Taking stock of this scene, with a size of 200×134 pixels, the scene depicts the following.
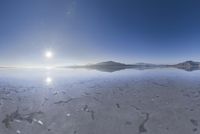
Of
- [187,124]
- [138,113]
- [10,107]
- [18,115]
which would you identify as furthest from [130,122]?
[10,107]

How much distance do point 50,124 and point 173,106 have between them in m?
4.47

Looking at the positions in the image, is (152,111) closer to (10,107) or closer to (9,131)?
(9,131)

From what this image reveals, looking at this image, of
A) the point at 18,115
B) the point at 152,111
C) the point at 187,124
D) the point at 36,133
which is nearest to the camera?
the point at 36,133

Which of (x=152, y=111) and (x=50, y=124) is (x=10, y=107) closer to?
(x=50, y=124)

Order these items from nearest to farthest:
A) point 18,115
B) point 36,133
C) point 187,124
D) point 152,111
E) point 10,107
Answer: point 36,133, point 187,124, point 18,115, point 152,111, point 10,107

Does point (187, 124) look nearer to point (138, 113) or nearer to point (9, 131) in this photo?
point (138, 113)

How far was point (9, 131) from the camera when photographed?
3.66 m

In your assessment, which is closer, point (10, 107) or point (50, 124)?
point (50, 124)

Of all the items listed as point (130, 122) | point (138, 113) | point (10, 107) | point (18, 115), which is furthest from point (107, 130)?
point (10, 107)

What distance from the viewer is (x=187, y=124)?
3939 millimetres

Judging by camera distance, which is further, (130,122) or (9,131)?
(130,122)

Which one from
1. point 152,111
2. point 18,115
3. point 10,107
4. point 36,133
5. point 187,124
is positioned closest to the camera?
point 36,133

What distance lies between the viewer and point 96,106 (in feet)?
18.2

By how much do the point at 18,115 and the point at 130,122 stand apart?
3.59m
